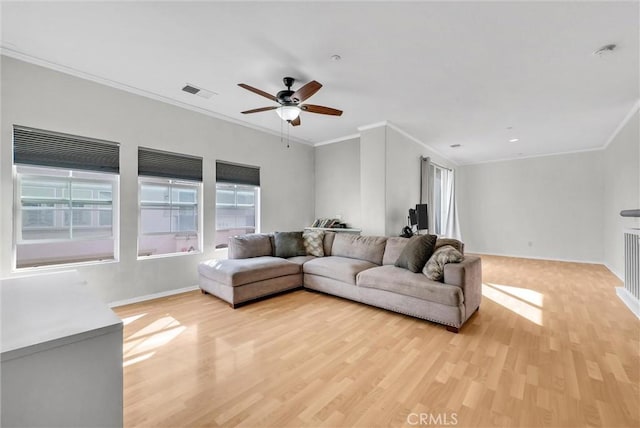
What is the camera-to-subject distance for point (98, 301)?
112 centimetres

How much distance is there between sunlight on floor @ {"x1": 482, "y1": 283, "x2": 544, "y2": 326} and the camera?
3.23 metres

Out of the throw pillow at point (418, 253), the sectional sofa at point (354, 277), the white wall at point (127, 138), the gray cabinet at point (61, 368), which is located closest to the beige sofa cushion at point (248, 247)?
the sectional sofa at point (354, 277)

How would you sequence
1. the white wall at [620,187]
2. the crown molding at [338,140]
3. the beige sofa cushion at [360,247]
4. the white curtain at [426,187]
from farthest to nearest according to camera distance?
the white curtain at [426,187] < the crown molding at [338,140] < the beige sofa cushion at [360,247] < the white wall at [620,187]

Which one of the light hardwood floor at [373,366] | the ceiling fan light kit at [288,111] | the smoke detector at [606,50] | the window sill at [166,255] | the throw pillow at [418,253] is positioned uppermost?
the smoke detector at [606,50]

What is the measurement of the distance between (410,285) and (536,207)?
19.9 ft

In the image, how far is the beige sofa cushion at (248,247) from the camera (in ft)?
13.5

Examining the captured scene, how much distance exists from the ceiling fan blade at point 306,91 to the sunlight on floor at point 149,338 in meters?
2.71

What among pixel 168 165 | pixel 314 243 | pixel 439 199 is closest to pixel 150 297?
pixel 168 165

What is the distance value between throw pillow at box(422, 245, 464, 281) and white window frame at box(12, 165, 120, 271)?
12.5ft

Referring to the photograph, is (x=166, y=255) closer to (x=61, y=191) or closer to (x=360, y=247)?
(x=61, y=191)

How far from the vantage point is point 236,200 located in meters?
4.82

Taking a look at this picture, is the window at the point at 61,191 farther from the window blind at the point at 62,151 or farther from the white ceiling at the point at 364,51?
the white ceiling at the point at 364,51

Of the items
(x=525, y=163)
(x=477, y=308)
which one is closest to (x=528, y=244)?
(x=525, y=163)

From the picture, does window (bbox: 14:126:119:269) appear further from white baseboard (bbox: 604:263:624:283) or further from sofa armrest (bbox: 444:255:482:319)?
white baseboard (bbox: 604:263:624:283)
